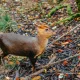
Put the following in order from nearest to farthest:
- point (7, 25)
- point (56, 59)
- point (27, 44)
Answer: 1. point (27, 44)
2. point (56, 59)
3. point (7, 25)

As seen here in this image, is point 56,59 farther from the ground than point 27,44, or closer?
closer

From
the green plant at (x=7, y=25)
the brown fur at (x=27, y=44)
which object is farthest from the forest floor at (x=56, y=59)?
the brown fur at (x=27, y=44)

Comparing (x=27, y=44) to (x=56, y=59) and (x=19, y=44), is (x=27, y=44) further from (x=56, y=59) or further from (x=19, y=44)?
(x=56, y=59)

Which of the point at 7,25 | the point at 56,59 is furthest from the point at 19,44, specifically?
the point at 7,25

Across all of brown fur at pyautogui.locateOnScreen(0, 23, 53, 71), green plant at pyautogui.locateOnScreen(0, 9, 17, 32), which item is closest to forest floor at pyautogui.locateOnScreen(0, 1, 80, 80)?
green plant at pyautogui.locateOnScreen(0, 9, 17, 32)

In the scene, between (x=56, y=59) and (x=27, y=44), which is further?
(x=56, y=59)

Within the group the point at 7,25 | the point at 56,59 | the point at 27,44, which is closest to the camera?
the point at 27,44

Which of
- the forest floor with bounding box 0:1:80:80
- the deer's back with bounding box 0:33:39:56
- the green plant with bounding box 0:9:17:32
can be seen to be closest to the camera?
the deer's back with bounding box 0:33:39:56

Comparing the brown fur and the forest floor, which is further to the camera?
the forest floor

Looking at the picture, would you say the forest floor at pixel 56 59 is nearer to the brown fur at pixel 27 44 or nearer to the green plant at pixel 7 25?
the green plant at pixel 7 25

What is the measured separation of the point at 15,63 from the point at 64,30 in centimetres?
Answer: 193

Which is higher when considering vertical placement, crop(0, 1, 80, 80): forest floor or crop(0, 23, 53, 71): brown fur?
crop(0, 23, 53, 71): brown fur

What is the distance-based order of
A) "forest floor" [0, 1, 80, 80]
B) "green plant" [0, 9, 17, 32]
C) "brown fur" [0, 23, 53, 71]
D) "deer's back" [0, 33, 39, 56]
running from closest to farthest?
1. "brown fur" [0, 23, 53, 71]
2. "deer's back" [0, 33, 39, 56]
3. "forest floor" [0, 1, 80, 80]
4. "green plant" [0, 9, 17, 32]

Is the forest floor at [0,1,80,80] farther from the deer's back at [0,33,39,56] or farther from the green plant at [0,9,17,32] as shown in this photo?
the deer's back at [0,33,39,56]
